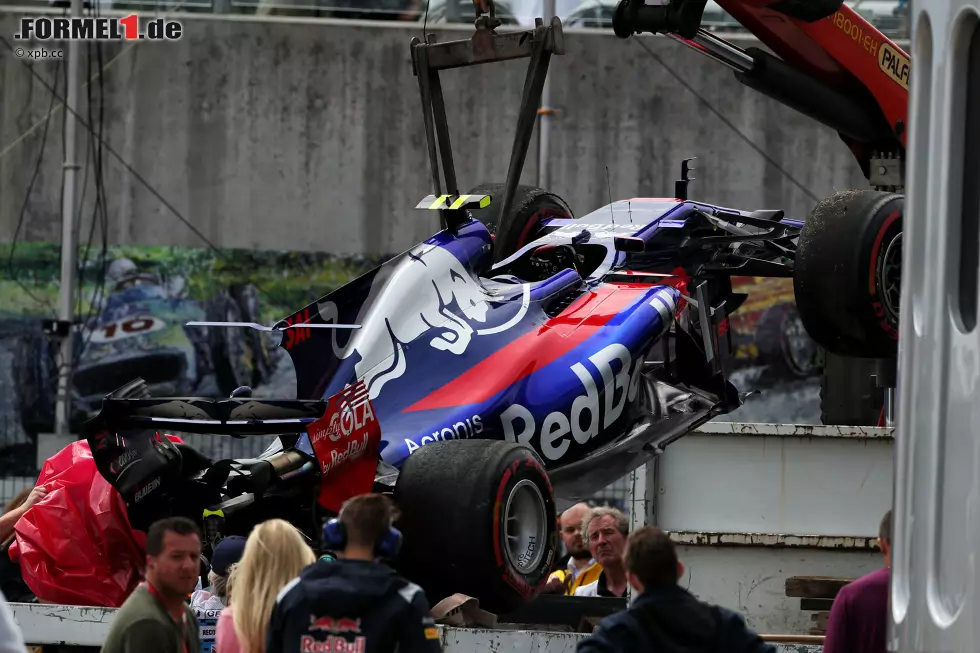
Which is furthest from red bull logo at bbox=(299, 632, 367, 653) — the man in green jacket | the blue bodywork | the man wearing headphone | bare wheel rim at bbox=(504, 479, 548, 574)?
the blue bodywork

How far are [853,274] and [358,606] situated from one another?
4.86 m

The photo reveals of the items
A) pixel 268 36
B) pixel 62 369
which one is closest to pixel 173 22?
pixel 268 36

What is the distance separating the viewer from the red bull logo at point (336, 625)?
14.9 ft

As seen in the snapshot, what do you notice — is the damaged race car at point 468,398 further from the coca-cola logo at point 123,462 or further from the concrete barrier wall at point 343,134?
the concrete barrier wall at point 343,134

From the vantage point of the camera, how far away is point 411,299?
8.25m

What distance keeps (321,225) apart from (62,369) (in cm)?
A: 381

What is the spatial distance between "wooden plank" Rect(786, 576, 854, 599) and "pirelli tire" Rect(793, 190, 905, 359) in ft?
7.05

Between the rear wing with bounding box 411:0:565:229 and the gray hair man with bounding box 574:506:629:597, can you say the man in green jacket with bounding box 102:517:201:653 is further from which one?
the rear wing with bounding box 411:0:565:229

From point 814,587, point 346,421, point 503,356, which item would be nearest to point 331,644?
point 346,421

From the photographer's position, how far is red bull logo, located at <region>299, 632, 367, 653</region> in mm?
4516

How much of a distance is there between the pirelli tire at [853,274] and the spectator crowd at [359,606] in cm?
380

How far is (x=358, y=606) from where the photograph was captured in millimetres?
4523

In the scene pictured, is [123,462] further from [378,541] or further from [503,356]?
[378,541]

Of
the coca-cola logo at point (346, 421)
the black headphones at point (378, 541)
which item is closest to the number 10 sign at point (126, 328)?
the coca-cola logo at point (346, 421)
